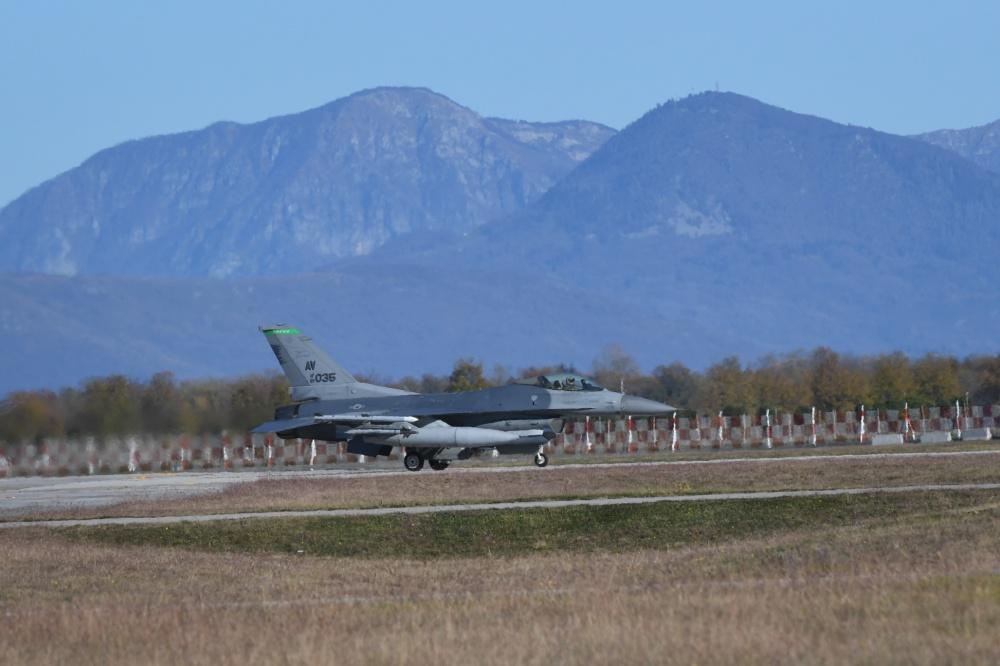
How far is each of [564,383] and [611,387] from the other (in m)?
45.8

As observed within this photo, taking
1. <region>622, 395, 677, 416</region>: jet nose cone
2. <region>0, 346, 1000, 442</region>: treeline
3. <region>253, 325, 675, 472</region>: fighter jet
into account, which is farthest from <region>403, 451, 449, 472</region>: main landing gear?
<region>622, 395, 677, 416</region>: jet nose cone

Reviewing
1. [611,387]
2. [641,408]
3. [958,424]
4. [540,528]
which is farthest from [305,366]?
[611,387]

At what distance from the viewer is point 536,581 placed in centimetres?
1789

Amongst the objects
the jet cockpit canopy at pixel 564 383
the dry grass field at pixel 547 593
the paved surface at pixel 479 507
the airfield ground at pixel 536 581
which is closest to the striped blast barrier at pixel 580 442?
the jet cockpit canopy at pixel 564 383

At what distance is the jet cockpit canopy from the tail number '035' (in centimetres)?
508

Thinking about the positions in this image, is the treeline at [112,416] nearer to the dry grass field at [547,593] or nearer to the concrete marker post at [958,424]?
the concrete marker post at [958,424]

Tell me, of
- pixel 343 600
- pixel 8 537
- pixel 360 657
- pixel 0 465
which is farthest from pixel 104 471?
pixel 360 657

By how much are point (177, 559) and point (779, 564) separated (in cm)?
812

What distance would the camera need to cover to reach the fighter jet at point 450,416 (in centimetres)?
3969

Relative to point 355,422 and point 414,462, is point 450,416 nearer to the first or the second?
point 414,462

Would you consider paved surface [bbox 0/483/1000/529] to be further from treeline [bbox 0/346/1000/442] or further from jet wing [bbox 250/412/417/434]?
treeline [bbox 0/346/1000/442]

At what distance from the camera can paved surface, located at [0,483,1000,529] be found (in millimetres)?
27828

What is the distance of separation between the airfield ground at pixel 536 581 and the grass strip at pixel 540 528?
2.9 inches

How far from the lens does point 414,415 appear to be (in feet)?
134
